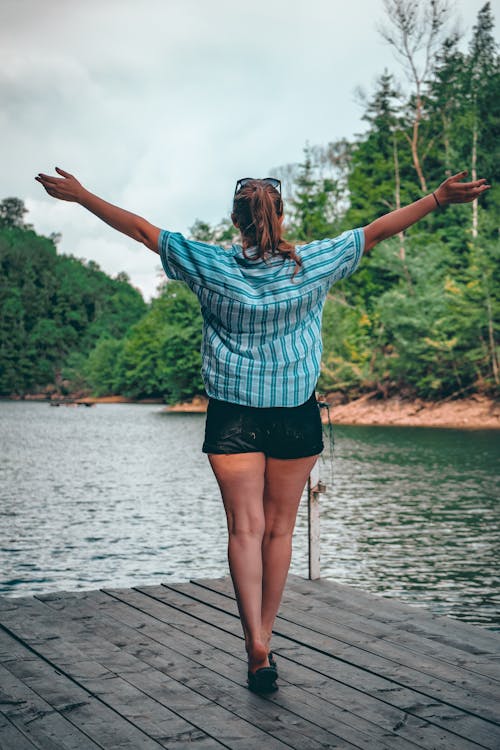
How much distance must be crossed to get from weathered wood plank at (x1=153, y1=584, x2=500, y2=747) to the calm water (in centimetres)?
403

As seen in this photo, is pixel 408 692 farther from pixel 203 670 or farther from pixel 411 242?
pixel 411 242

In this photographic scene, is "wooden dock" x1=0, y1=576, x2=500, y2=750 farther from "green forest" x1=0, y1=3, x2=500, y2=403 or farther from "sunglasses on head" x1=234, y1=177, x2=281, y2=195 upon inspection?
"green forest" x1=0, y1=3, x2=500, y2=403

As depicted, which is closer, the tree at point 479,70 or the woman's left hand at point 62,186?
the woman's left hand at point 62,186

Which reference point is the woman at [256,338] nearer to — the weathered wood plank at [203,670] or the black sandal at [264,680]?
the black sandal at [264,680]

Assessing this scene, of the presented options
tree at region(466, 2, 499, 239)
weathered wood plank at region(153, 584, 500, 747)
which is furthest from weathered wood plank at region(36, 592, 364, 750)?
tree at region(466, 2, 499, 239)

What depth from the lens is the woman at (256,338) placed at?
3191mm

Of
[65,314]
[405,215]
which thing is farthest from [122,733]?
[65,314]

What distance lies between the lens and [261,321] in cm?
320

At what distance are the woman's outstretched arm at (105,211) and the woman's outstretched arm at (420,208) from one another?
0.74 metres

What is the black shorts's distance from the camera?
3.20 metres

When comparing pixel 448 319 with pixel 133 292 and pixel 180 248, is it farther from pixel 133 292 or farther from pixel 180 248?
pixel 133 292

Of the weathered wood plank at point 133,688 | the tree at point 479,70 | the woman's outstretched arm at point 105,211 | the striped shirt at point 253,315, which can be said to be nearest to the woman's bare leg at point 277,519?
the striped shirt at point 253,315

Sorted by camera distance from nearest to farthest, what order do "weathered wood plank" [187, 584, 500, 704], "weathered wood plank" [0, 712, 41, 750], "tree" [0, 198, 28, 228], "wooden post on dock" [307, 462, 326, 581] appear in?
"weathered wood plank" [0, 712, 41, 750], "weathered wood plank" [187, 584, 500, 704], "wooden post on dock" [307, 462, 326, 581], "tree" [0, 198, 28, 228]

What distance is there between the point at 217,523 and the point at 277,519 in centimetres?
1001
